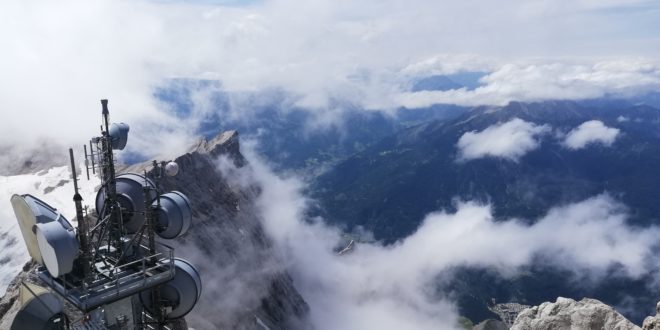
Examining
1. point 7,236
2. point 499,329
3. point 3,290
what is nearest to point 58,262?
point 3,290

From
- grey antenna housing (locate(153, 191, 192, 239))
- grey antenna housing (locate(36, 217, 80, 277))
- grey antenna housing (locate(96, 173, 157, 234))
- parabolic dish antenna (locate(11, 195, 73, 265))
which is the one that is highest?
grey antenna housing (locate(96, 173, 157, 234))

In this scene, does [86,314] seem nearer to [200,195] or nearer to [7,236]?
[7,236]

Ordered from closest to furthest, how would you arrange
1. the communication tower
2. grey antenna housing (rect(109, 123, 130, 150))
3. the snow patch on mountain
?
the communication tower → grey antenna housing (rect(109, 123, 130, 150)) → the snow patch on mountain

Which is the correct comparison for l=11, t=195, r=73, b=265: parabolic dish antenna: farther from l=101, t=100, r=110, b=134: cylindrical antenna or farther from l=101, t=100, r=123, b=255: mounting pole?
l=101, t=100, r=110, b=134: cylindrical antenna

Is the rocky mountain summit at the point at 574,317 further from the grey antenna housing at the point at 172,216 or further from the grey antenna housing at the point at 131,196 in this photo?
the grey antenna housing at the point at 131,196

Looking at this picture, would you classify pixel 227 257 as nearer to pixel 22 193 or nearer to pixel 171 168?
pixel 22 193

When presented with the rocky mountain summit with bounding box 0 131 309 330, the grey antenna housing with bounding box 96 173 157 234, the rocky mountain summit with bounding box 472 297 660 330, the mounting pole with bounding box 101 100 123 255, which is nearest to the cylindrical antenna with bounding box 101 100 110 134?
the mounting pole with bounding box 101 100 123 255
